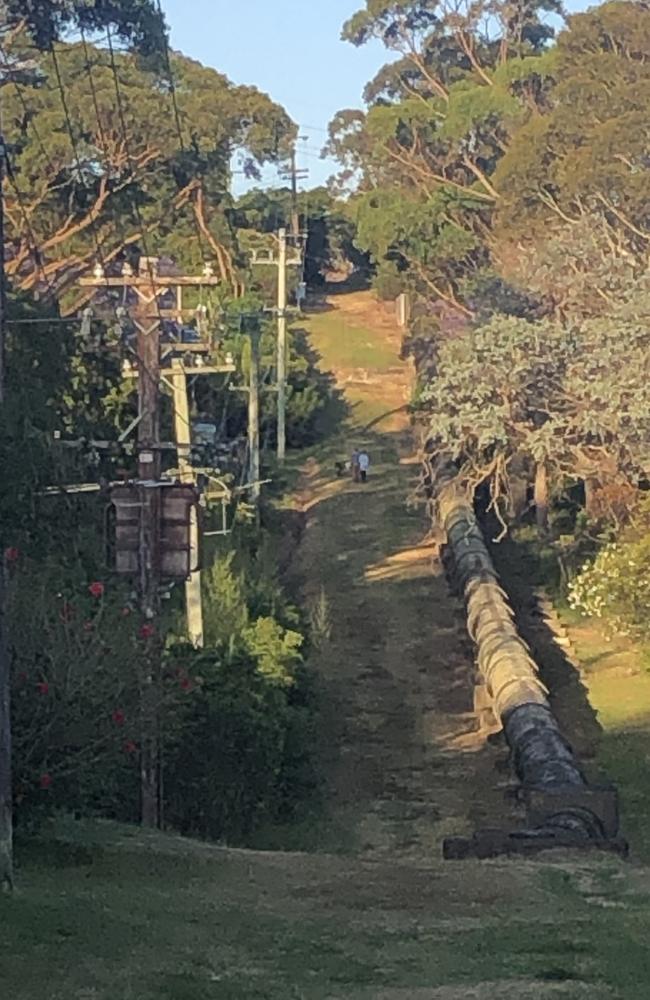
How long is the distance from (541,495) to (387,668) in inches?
278

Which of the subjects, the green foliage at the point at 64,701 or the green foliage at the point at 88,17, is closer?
the green foliage at the point at 64,701

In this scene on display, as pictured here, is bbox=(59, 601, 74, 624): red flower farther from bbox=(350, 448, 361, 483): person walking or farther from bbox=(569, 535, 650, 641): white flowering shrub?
bbox=(350, 448, 361, 483): person walking

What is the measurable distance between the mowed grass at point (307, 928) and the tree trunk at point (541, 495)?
21.2 meters

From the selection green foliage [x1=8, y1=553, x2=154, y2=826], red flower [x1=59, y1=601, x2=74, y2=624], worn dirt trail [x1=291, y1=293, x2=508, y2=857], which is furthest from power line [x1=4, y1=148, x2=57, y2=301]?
green foliage [x1=8, y1=553, x2=154, y2=826]

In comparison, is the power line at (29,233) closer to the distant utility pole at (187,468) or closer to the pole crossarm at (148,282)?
the distant utility pole at (187,468)

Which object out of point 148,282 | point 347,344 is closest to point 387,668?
point 148,282

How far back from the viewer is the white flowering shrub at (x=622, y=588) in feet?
89.2

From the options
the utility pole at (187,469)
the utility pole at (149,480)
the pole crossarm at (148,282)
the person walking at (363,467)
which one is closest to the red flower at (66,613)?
the utility pole at (149,480)

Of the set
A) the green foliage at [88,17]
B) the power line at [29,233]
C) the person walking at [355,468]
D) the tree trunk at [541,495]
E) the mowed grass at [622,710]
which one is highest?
the green foliage at [88,17]

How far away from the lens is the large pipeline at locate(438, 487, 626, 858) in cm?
1592

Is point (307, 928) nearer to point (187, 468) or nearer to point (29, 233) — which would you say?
point (187, 468)

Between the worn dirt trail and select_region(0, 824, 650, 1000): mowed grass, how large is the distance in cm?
635

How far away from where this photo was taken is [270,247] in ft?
A: 185

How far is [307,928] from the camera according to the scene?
10578mm
